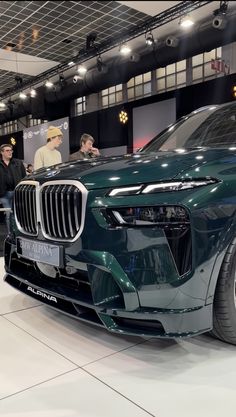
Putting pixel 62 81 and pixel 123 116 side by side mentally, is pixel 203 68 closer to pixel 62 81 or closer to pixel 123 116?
pixel 123 116

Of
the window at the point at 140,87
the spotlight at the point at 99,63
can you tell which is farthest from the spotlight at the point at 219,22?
the window at the point at 140,87

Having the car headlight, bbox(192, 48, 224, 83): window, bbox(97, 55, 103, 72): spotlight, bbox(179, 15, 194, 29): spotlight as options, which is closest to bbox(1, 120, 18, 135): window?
bbox(97, 55, 103, 72): spotlight

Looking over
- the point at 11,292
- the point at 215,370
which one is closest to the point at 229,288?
the point at 215,370

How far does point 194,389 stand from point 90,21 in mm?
7690

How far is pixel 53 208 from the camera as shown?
1.75m

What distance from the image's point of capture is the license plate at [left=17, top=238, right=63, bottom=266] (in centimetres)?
169

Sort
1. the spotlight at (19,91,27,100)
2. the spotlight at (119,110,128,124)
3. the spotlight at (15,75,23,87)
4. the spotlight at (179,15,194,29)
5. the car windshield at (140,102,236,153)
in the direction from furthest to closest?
the spotlight at (19,91,27,100) → the spotlight at (15,75,23,87) → the spotlight at (119,110,128,124) → the spotlight at (179,15,194,29) → the car windshield at (140,102,236,153)

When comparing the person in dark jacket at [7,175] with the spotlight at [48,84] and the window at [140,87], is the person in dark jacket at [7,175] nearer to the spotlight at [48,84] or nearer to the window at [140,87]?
the window at [140,87]

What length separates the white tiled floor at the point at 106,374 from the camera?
1.33 metres

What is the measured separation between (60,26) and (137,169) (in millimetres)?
7405

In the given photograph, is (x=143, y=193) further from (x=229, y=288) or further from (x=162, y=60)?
(x=162, y=60)

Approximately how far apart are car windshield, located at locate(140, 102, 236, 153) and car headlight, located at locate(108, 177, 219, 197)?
1.81 feet

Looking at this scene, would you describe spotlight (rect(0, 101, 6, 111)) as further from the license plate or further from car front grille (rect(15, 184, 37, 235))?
the license plate

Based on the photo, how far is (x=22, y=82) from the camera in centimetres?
1295
